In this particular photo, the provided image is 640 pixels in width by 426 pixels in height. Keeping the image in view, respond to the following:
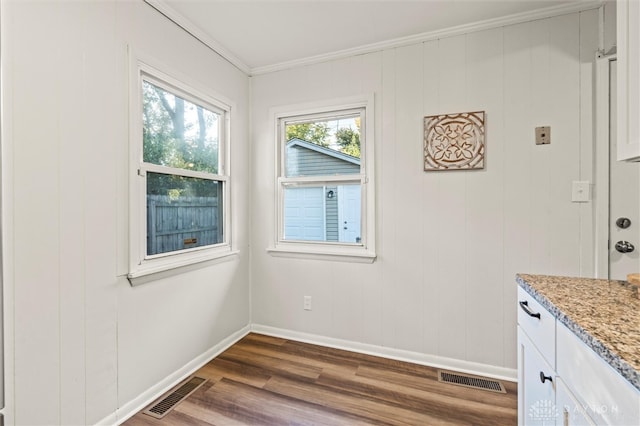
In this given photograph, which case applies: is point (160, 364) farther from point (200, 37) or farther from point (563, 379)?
point (200, 37)

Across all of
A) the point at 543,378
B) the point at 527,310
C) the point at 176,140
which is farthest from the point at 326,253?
the point at 543,378

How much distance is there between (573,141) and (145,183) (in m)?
2.80

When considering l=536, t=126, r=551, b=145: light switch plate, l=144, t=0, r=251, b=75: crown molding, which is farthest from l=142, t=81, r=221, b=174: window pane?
l=536, t=126, r=551, b=145: light switch plate

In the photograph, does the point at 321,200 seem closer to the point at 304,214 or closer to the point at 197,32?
the point at 304,214

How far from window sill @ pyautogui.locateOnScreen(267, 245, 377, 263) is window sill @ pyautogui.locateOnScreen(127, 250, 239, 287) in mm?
510

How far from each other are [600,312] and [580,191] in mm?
1427

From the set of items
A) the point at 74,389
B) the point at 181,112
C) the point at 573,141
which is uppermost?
the point at 181,112

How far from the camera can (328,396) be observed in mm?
1955

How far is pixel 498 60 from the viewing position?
217cm

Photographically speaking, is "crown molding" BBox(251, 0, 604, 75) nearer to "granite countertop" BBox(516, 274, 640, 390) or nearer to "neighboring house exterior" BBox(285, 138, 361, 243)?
"neighboring house exterior" BBox(285, 138, 361, 243)

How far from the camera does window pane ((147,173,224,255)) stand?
1994mm

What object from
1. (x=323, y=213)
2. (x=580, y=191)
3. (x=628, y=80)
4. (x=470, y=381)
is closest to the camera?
(x=628, y=80)

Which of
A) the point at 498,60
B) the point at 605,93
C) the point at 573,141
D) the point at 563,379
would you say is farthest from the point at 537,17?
the point at 563,379

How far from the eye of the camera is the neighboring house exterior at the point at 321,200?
2.64m
